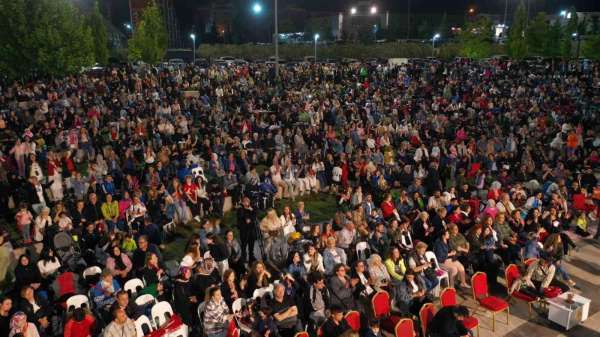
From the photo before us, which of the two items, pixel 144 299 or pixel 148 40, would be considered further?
pixel 148 40

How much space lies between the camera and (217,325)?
7109 mm

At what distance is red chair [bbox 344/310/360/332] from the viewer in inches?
283

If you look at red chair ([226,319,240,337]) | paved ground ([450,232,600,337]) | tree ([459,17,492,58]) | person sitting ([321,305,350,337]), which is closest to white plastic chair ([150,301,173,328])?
red chair ([226,319,240,337])

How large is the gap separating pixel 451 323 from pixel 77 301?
5.43 metres

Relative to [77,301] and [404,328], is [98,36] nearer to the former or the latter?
[77,301]

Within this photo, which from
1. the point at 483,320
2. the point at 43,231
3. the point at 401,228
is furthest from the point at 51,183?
the point at 483,320

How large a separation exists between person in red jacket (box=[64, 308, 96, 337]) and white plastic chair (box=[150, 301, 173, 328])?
89 centimetres

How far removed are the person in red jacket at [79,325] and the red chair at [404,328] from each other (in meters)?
4.22

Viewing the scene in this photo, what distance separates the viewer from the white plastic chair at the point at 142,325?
276 inches

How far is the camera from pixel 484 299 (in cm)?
818

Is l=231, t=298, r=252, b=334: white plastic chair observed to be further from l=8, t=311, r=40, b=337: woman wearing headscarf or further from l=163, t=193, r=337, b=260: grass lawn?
l=163, t=193, r=337, b=260: grass lawn

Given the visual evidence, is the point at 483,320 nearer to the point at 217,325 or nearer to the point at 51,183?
the point at 217,325

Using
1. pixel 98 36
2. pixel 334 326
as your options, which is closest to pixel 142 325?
pixel 334 326

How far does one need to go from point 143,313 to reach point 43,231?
142 inches
